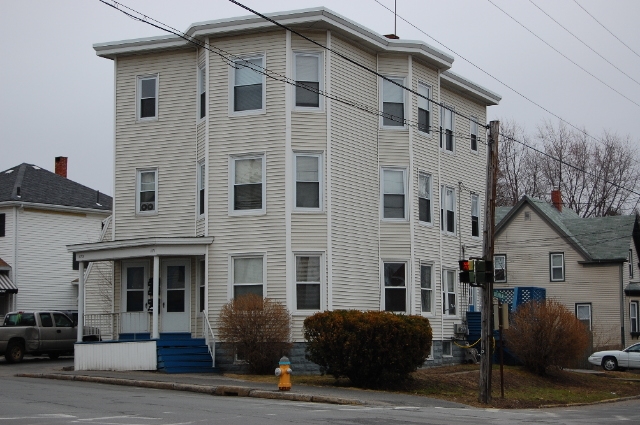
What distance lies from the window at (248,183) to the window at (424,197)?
231 inches

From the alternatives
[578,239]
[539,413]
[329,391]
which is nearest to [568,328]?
[539,413]

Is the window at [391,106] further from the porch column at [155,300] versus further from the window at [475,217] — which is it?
the porch column at [155,300]

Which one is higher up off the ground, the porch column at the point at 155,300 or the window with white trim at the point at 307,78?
the window with white trim at the point at 307,78

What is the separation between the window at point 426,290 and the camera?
29.9m

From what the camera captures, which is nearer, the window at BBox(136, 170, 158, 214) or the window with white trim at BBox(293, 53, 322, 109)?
the window with white trim at BBox(293, 53, 322, 109)

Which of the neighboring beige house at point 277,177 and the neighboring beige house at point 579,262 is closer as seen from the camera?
the neighboring beige house at point 277,177

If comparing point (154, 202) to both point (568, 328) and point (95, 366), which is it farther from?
point (568, 328)

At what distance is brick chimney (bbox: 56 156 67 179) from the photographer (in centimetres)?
4891

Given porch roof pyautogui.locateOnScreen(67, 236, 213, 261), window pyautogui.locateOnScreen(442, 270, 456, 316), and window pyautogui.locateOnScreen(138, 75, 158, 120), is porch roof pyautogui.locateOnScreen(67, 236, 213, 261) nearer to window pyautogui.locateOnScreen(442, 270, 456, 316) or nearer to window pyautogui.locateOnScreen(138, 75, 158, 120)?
window pyautogui.locateOnScreen(138, 75, 158, 120)

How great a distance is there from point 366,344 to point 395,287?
6.39m

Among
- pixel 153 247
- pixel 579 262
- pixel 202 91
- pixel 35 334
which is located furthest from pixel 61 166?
pixel 579 262

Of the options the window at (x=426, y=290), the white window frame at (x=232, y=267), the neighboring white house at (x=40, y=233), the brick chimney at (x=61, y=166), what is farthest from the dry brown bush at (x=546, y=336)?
the brick chimney at (x=61, y=166)

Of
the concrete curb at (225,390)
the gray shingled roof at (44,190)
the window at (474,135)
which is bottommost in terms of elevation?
the concrete curb at (225,390)

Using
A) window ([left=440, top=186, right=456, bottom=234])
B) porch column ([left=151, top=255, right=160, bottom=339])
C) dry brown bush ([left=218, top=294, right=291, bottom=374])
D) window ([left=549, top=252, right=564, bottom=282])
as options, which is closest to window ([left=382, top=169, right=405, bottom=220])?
window ([left=440, top=186, right=456, bottom=234])
